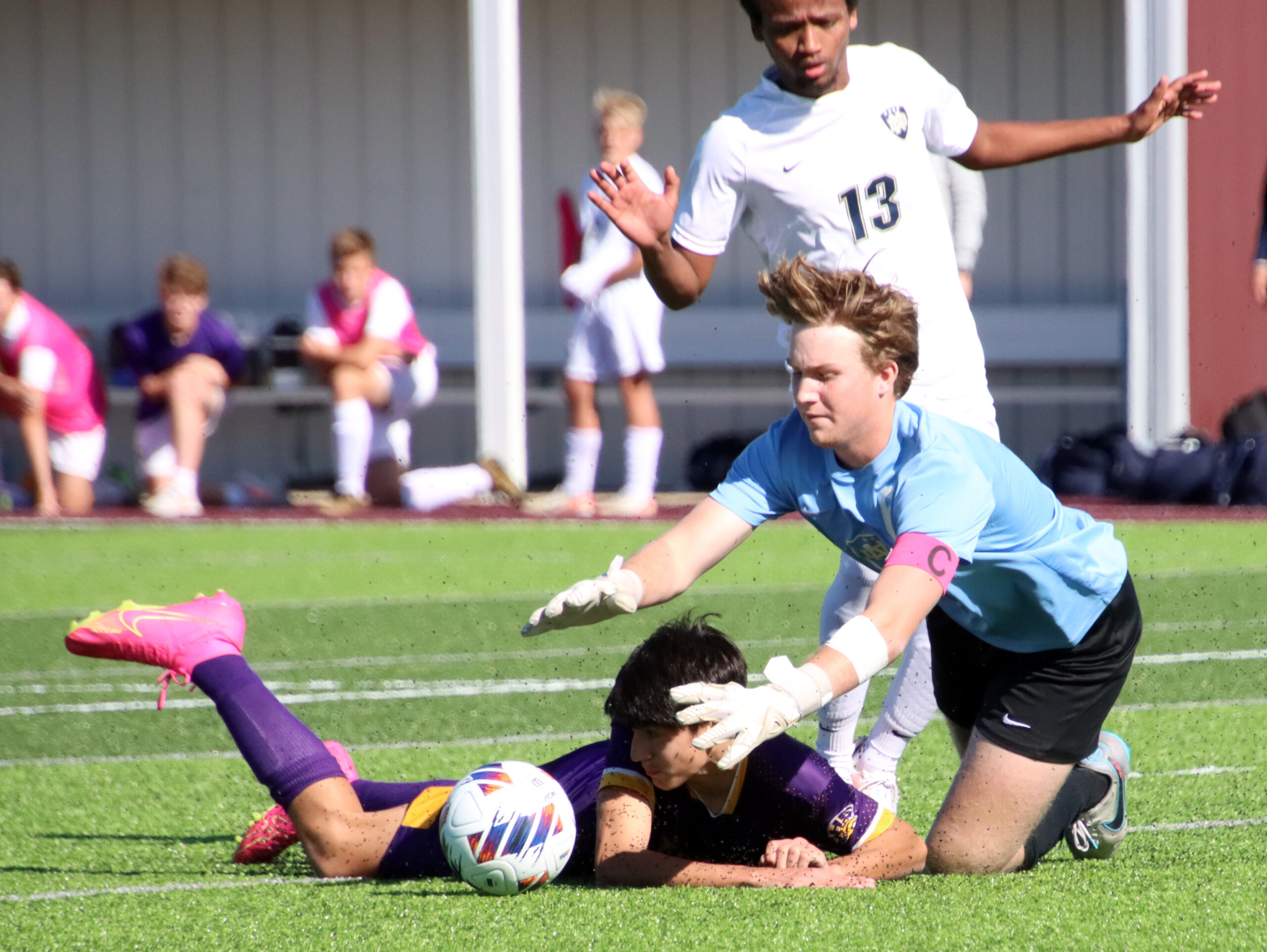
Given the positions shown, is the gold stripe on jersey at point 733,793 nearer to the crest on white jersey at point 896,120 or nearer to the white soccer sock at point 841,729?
the white soccer sock at point 841,729

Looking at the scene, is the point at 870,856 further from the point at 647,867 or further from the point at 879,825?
A: the point at 647,867

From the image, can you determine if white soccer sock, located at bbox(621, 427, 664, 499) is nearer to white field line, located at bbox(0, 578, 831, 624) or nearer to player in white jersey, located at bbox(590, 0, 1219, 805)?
white field line, located at bbox(0, 578, 831, 624)

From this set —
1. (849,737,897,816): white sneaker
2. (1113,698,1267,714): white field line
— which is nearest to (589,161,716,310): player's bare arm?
(849,737,897,816): white sneaker

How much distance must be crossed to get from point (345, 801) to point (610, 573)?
928 mm

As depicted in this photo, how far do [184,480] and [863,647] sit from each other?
1022cm

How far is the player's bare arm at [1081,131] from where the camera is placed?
4.66m

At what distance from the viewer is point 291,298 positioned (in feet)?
55.6

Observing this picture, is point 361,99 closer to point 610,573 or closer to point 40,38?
point 40,38

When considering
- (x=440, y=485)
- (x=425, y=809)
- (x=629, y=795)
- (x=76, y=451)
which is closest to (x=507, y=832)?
(x=629, y=795)

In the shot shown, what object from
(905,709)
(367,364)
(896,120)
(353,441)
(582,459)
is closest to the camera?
(905,709)

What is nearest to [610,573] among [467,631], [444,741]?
[444,741]

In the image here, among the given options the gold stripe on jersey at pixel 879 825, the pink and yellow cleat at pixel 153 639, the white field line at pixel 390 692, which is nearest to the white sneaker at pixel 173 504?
the white field line at pixel 390 692

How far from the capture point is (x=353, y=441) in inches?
484

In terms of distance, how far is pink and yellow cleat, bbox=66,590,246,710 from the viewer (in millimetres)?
4195
